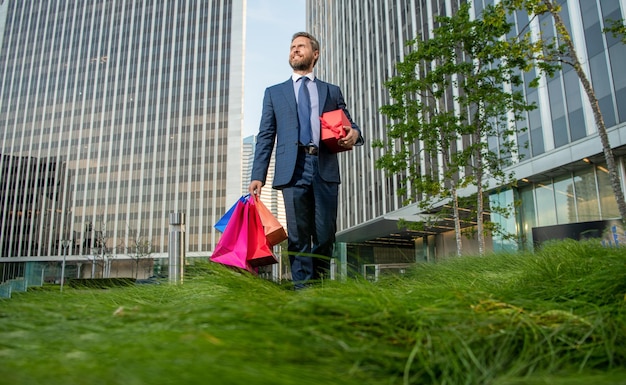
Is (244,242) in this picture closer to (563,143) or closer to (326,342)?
(326,342)

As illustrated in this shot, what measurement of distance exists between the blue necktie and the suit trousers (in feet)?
0.53

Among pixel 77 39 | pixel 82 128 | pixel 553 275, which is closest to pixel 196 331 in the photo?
pixel 553 275

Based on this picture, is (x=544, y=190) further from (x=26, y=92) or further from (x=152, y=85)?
(x=26, y=92)

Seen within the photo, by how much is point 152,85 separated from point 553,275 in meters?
89.1

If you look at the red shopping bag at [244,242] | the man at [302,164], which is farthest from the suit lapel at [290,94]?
the red shopping bag at [244,242]

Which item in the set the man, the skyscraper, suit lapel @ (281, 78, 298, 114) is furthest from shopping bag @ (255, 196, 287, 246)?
the skyscraper

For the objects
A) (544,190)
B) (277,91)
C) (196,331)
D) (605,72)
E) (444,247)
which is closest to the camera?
(196,331)

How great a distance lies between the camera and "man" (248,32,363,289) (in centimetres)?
387

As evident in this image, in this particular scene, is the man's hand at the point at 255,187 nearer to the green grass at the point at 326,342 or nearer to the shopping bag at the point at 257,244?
the shopping bag at the point at 257,244

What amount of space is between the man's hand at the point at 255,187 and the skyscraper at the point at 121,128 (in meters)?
71.3

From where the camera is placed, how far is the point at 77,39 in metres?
89.3

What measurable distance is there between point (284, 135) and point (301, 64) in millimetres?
821

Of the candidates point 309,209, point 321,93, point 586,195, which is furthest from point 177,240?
point 586,195

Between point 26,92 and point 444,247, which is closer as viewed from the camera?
point 444,247
